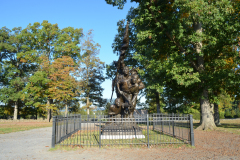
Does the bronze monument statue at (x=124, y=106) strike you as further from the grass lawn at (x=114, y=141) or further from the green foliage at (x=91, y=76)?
the green foliage at (x=91, y=76)

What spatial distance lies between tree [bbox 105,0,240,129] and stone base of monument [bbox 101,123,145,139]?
18.1 ft

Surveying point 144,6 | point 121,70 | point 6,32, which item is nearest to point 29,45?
point 6,32

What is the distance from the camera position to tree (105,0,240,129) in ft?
44.5

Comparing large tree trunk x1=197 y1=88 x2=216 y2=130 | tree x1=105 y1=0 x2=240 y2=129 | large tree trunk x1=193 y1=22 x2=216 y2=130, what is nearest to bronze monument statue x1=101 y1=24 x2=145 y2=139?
tree x1=105 y1=0 x2=240 y2=129

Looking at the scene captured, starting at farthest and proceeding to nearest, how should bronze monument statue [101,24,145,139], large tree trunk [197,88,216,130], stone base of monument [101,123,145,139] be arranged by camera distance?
large tree trunk [197,88,216,130]
bronze monument statue [101,24,145,139]
stone base of monument [101,123,145,139]

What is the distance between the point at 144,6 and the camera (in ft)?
52.6

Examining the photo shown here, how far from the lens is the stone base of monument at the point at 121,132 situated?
10.3 m

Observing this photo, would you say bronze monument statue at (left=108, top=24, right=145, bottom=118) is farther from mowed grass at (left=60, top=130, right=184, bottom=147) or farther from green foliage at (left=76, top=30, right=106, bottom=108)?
green foliage at (left=76, top=30, right=106, bottom=108)

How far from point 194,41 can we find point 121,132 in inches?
338

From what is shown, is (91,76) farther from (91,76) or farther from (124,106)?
(124,106)

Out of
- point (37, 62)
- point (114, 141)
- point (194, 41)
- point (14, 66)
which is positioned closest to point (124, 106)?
point (114, 141)

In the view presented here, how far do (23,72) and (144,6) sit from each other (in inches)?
1221

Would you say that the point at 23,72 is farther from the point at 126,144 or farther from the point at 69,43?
the point at 126,144

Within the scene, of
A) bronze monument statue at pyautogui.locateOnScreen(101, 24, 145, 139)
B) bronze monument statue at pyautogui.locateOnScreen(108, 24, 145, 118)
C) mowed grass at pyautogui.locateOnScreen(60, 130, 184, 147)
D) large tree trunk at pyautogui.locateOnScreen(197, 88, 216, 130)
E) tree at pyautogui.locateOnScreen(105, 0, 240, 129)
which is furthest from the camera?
large tree trunk at pyautogui.locateOnScreen(197, 88, 216, 130)
